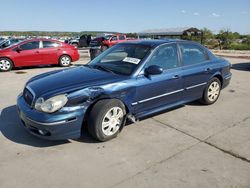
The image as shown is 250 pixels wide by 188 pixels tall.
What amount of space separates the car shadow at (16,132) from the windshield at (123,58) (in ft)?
4.88

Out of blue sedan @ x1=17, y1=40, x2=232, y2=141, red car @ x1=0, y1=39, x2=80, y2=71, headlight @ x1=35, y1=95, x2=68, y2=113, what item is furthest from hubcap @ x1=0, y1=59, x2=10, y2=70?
headlight @ x1=35, y1=95, x2=68, y2=113

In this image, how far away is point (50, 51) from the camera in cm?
1135

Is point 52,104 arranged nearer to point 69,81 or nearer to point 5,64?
point 69,81

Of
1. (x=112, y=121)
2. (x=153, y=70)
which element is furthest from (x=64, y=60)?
(x=112, y=121)

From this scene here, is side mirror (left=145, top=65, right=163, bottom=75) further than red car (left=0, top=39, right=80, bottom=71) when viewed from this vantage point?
No

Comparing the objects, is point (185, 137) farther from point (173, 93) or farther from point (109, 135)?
point (109, 135)

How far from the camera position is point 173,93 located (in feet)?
15.2

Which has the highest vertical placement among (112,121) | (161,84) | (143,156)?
(161,84)

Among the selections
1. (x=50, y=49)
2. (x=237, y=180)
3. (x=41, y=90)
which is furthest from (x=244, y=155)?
(x=50, y=49)

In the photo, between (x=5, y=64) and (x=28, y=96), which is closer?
(x=28, y=96)

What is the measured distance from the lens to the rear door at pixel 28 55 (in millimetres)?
10781

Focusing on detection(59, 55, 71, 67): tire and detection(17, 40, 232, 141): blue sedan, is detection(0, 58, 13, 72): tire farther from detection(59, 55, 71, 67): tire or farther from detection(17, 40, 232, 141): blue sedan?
detection(17, 40, 232, 141): blue sedan

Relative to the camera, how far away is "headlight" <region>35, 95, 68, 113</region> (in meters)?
3.38

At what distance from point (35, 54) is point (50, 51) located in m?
0.69
